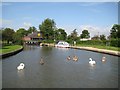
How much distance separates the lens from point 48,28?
98688 mm

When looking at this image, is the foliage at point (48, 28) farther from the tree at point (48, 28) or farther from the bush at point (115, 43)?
the bush at point (115, 43)

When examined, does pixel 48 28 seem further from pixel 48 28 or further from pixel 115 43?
pixel 115 43

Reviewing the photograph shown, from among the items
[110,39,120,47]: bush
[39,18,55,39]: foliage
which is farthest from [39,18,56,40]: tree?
[110,39,120,47]: bush

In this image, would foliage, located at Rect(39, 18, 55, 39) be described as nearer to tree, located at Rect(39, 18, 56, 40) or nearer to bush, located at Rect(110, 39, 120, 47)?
tree, located at Rect(39, 18, 56, 40)

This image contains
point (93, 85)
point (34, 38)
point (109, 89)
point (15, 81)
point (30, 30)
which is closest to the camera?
point (109, 89)

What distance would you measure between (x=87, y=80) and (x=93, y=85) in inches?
54.5

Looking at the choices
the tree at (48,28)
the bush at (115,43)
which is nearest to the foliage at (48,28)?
the tree at (48,28)

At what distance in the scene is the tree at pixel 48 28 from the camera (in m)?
98.5

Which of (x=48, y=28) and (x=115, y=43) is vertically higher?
(x=48, y=28)

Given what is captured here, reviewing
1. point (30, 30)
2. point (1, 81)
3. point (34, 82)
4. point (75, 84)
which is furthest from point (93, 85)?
point (30, 30)

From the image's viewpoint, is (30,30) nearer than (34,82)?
No

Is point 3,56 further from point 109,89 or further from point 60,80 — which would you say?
point 109,89

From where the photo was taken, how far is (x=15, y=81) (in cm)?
1315

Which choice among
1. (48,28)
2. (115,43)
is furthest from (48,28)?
(115,43)
